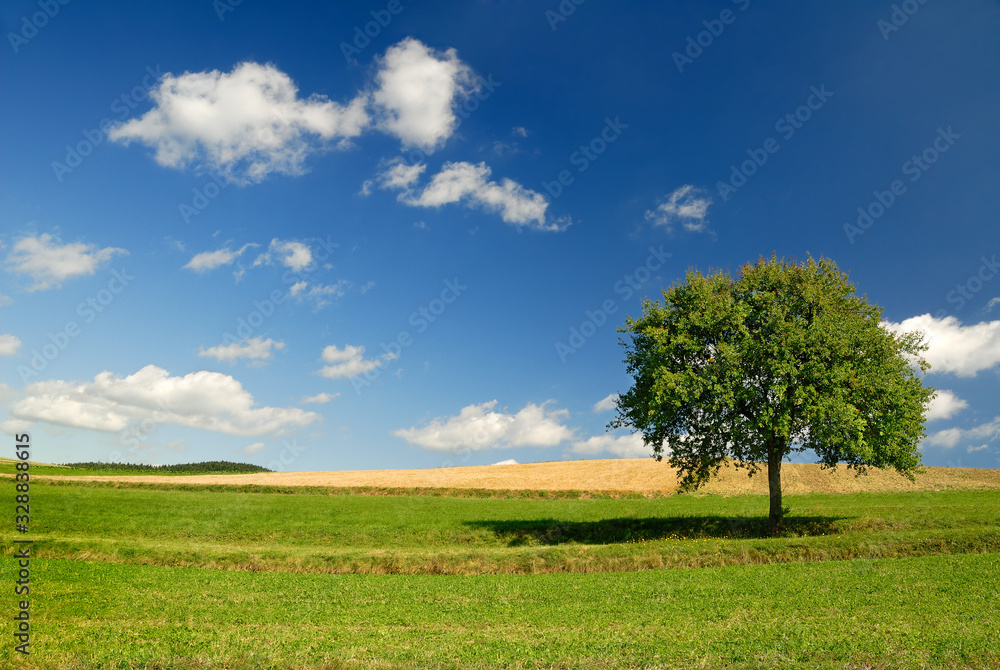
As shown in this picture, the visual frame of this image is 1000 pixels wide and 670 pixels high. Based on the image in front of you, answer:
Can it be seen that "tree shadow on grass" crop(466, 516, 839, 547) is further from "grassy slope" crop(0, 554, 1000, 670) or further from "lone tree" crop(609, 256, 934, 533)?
"grassy slope" crop(0, 554, 1000, 670)

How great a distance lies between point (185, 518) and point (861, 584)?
45442mm

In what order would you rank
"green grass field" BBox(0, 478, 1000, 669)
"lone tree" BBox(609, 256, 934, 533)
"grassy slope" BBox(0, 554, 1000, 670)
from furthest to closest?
1. "lone tree" BBox(609, 256, 934, 533)
2. "green grass field" BBox(0, 478, 1000, 669)
3. "grassy slope" BBox(0, 554, 1000, 670)

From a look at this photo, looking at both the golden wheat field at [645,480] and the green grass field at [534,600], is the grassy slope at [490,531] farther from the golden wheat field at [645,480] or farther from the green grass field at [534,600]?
the golden wheat field at [645,480]

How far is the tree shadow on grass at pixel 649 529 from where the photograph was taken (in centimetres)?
3491

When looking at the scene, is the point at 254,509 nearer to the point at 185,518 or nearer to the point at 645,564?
the point at 185,518

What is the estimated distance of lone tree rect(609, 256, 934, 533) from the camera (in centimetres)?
3141

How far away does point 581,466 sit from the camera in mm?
87125

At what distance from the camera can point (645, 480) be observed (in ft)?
232

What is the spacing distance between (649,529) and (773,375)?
13.7 m

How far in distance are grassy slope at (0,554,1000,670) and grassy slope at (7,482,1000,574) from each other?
11.2ft

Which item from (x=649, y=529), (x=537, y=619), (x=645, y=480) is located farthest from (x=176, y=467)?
(x=537, y=619)

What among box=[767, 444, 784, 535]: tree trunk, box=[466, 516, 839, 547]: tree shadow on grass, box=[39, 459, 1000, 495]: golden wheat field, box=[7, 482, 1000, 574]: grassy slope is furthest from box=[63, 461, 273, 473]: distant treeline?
box=[767, 444, 784, 535]: tree trunk

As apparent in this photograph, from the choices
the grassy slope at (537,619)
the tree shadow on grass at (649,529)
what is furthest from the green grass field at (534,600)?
the tree shadow on grass at (649,529)

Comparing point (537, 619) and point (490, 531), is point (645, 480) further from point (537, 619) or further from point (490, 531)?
point (537, 619)
